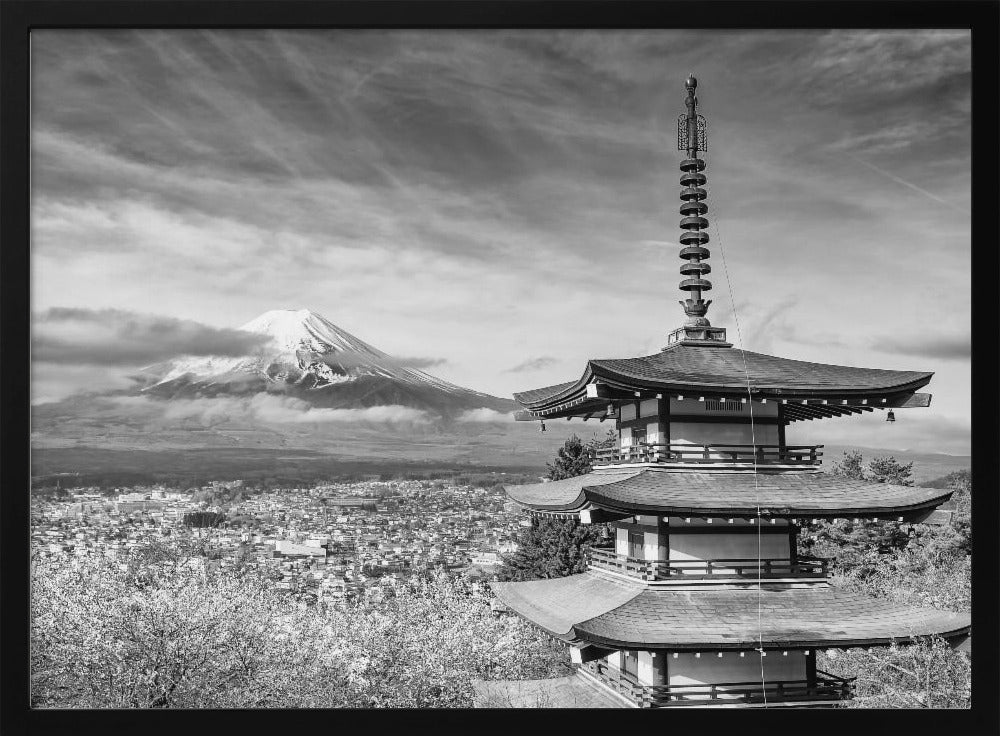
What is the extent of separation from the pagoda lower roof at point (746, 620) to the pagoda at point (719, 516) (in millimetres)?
10

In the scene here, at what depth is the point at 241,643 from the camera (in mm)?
9828

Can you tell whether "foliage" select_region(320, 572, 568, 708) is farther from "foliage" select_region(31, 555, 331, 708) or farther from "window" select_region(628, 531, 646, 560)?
"window" select_region(628, 531, 646, 560)

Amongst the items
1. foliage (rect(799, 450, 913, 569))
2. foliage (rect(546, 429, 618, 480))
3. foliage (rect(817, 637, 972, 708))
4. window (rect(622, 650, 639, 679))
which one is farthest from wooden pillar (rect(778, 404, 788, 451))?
foliage (rect(799, 450, 913, 569))

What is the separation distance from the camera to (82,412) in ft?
54.8

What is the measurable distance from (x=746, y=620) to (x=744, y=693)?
447 millimetres

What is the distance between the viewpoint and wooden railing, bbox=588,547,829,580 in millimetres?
5527

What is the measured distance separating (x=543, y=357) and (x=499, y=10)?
1424cm

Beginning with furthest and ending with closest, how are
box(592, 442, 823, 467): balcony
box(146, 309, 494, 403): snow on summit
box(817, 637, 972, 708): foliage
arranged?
box(146, 309, 494, 403): snow on summit < box(817, 637, 972, 708): foliage < box(592, 442, 823, 467): balcony

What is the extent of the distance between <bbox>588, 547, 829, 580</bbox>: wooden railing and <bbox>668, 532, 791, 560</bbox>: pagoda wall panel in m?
0.03

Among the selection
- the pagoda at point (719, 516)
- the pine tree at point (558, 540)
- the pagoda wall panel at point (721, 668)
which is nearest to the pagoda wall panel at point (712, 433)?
the pagoda at point (719, 516)

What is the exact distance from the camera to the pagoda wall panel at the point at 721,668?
536 cm

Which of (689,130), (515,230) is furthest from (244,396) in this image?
(689,130)

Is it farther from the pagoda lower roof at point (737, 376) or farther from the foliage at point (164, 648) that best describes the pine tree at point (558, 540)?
the pagoda lower roof at point (737, 376)

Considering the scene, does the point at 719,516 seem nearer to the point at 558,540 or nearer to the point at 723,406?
the point at 723,406
